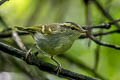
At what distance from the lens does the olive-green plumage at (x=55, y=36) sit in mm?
4109

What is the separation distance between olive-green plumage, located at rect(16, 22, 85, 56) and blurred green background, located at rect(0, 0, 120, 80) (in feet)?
1.20

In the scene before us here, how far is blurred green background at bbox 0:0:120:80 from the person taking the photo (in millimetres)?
4855

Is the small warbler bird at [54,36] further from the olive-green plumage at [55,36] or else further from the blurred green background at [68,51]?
the blurred green background at [68,51]

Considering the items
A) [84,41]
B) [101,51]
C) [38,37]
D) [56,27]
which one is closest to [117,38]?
[101,51]

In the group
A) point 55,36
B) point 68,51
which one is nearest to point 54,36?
point 55,36

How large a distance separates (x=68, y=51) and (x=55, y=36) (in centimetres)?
114

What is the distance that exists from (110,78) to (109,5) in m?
1.13

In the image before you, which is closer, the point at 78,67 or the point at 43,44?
the point at 43,44

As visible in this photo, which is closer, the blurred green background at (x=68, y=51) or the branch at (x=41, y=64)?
the branch at (x=41, y=64)

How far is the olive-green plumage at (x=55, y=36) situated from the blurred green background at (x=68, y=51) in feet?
1.20

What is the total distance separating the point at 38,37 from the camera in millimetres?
4219

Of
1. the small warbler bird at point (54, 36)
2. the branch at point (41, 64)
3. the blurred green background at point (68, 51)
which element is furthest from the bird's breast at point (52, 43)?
the branch at point (41, 64)

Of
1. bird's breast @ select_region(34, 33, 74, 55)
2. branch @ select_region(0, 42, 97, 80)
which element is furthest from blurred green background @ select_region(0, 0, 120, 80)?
branch @ select_region(0, 42, 97, 80)

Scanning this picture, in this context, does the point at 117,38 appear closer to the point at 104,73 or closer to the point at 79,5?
the point at 104,73
